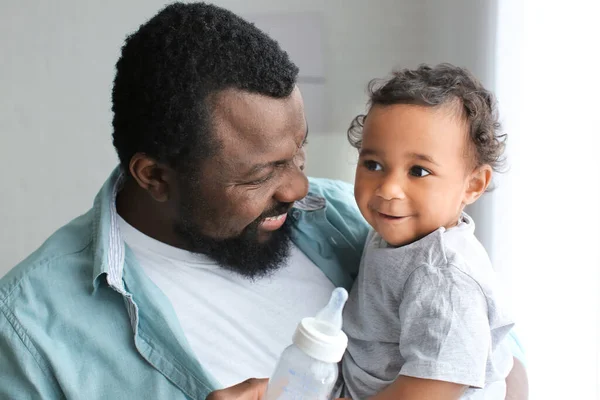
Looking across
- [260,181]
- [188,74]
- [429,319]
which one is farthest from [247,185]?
[429,319]

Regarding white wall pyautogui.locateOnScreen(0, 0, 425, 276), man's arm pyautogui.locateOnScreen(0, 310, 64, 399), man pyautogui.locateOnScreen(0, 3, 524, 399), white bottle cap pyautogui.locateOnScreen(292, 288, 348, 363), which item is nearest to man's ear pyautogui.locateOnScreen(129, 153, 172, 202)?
man pyautogui.locateOnScreen(0, 3, 524, 399)

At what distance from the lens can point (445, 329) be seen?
1104 millimetres

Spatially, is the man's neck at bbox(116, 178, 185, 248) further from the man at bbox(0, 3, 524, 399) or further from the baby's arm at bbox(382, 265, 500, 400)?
the baby's arm at bbox(382, 265, 500, 400)

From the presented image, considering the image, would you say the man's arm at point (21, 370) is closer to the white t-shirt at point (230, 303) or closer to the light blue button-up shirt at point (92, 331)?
the light blue button-up shirt at point (92, 331)

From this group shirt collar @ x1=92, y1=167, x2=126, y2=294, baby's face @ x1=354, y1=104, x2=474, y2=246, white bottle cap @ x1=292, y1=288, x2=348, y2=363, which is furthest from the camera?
shirt collar @ x1=92, y1=167, x2=126, y2=294

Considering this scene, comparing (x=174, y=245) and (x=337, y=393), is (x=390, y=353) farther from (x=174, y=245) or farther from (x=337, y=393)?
(x=174, y=245)

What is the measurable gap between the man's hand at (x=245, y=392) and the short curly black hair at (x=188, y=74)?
501 millimetres

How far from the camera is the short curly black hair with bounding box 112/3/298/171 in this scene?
1.33 m

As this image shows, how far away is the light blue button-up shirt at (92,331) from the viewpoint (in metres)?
1.25

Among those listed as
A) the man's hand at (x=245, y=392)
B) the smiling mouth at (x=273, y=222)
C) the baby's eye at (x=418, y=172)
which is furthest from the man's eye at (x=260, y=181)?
the man's hand at (x=245, y=392)

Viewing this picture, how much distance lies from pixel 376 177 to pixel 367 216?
0.26ft

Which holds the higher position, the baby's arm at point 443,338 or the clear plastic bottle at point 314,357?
the clear plastic bottle at point 314,357

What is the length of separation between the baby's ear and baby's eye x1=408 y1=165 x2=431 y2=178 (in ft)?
0.36

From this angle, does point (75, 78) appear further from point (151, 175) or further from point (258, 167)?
point (258, 167)
